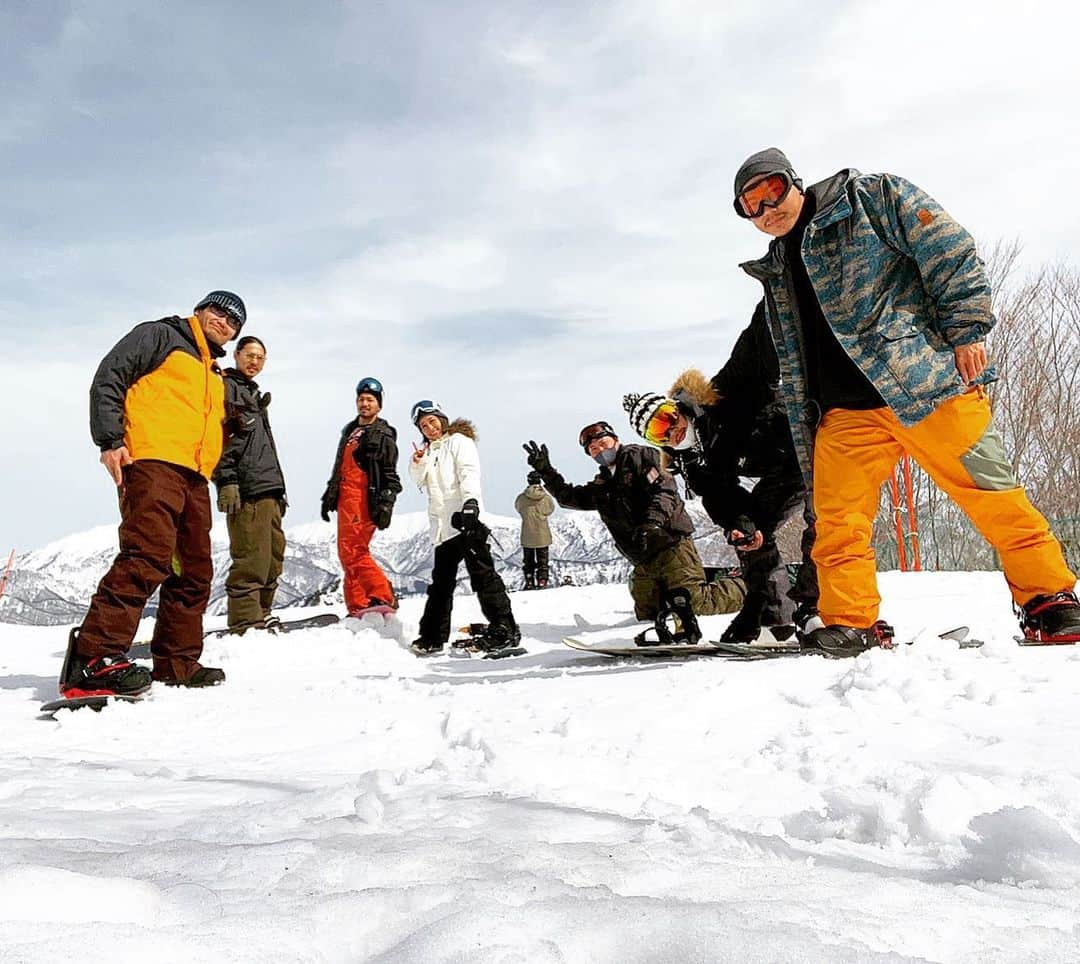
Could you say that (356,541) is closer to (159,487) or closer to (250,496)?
(250,496)

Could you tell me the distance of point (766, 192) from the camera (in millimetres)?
3117

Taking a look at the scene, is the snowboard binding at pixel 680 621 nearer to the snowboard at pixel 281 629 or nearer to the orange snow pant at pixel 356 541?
the orange snow pant at pixel 356 541

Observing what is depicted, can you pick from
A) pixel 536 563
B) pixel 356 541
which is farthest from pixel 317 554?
pixel 356 541

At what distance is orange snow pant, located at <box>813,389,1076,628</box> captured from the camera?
2875 mm

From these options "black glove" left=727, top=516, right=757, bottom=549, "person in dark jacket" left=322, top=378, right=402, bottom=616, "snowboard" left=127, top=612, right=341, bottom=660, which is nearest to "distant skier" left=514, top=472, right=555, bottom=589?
"person in dark jacket" left=322, top=378, right=402, bottom=616

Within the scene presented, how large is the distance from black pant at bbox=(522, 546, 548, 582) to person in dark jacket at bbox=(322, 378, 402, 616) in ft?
24.2

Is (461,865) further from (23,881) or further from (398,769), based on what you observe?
(398,769)

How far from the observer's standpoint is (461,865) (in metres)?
1.13

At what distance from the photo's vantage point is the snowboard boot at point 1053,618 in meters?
2.78

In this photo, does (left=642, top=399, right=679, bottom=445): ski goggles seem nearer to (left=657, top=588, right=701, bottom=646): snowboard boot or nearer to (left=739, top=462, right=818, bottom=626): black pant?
(left=739, top=462, right=818, bottom=626): black pant

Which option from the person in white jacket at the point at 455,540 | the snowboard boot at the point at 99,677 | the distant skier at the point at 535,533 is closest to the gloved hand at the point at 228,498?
the person in white jacket at the point at 455,540

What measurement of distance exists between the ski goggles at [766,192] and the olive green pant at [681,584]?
2.47 m

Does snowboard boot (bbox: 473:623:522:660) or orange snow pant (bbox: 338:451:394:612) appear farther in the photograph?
orange snow pant (bbox: 338:451:394:612)

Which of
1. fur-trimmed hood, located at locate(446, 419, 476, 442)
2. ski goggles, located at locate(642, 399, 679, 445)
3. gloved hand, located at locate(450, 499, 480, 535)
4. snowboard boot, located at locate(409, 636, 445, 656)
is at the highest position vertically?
fur-trimmed hood, located at locate(446, 419, 476, 442)
